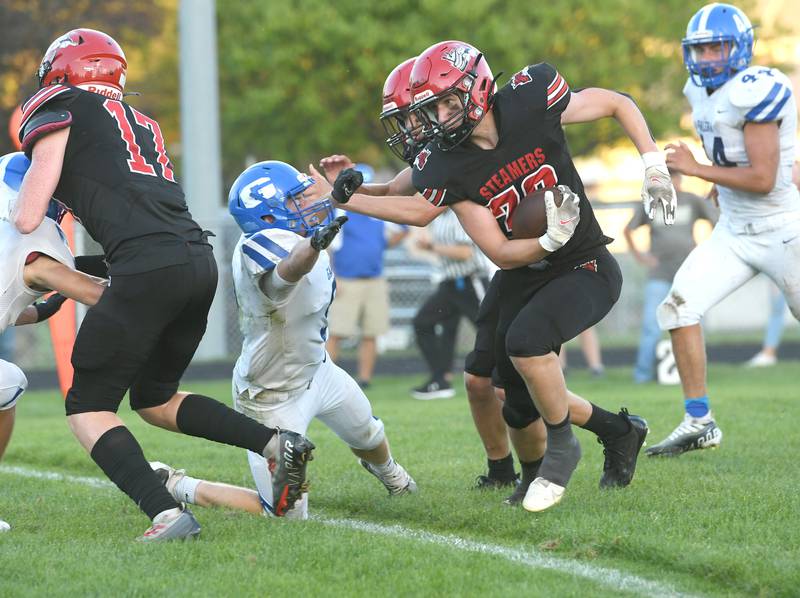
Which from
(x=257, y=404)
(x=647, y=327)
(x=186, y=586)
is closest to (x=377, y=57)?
(x=647, y=327)

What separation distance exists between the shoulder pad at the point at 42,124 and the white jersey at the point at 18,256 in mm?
367

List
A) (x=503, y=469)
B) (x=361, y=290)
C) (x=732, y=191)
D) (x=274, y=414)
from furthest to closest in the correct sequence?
1. (x=361, y=290)
2. (x=732, y=191)
3. (x=503, y=469)
4. (x=274, y=414)

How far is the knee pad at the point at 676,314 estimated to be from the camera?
6.40m

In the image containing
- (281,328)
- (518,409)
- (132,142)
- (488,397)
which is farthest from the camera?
(488,397)

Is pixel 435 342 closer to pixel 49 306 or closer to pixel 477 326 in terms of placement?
pixel 477 326

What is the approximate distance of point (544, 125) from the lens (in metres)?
4.88

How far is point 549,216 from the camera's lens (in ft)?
15.1

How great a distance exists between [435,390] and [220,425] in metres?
6.20

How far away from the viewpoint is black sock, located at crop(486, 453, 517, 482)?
562 centimetres

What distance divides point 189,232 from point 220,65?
17.4 metres

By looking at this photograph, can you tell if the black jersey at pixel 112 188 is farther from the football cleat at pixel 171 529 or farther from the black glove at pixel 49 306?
the football cleat at pixel 171 529

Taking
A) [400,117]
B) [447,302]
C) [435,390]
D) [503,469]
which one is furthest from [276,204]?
[447,302]

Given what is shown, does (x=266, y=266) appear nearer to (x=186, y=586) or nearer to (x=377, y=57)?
(x=186, y=586)

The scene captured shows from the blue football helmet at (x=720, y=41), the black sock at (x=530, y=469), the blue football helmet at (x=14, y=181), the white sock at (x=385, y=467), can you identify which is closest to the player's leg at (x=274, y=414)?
the white sock at (x=385, y=467)
